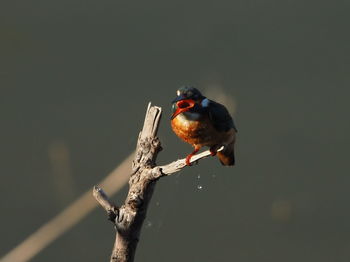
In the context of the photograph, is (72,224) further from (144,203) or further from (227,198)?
(144,203)

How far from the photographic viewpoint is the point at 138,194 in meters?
3.29

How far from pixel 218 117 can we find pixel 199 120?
0.09 meters

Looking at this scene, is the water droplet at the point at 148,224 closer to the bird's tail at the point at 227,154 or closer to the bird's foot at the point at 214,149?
the bird's tail at the point at 227,154

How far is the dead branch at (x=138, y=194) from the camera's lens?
328 centimetres

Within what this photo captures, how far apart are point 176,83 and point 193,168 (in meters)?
0.42

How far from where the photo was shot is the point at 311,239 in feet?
16.4

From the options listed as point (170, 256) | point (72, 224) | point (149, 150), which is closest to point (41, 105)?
point (72, 224)

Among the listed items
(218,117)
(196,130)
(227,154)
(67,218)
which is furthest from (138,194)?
(67,218)

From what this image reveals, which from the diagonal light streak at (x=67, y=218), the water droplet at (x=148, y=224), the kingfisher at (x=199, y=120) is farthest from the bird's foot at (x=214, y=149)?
the water droplet at (x=148, y=224)

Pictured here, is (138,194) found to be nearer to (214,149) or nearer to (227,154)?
(214,149)

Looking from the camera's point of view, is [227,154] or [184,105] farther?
[227,154]

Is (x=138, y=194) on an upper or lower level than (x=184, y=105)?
lower

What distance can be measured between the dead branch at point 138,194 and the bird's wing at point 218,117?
0.20m

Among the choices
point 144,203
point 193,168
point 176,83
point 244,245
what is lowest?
point 144,203
